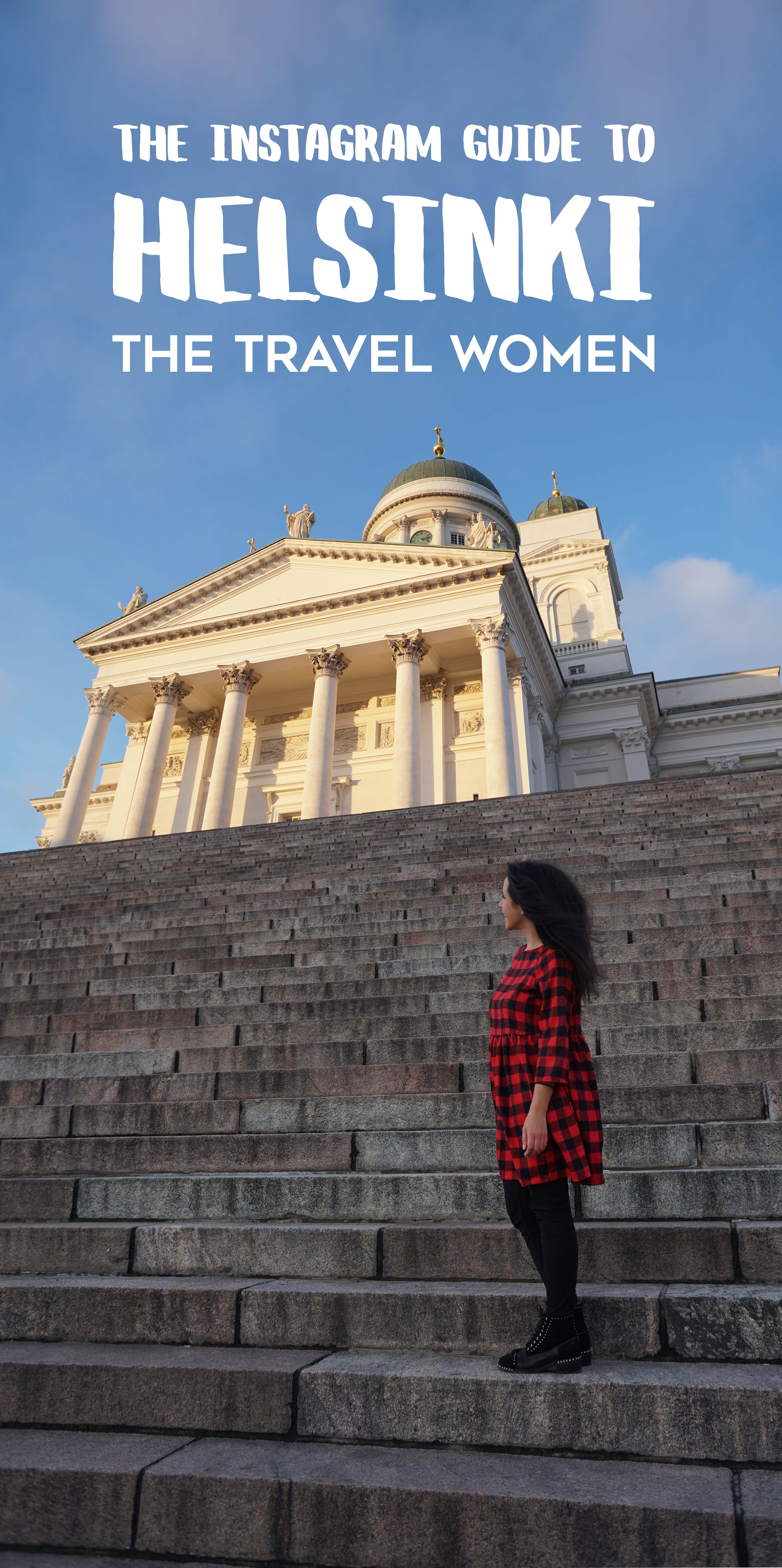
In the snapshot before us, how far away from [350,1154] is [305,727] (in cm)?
2674

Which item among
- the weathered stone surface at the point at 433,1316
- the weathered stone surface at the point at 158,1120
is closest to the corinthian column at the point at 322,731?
the weathered stone surface at the point at 158,1120

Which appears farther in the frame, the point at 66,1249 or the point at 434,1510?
the point at 66,1249

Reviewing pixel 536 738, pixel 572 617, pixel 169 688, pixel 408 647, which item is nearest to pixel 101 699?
pixel 169 688

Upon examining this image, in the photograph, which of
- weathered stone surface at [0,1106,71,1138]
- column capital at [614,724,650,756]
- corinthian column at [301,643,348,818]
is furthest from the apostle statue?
weathered stone surface at [0,1106,71,1138]

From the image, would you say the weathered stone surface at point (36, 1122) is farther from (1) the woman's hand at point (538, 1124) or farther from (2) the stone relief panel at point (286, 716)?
(2) the stone relief panel at point (286, 716)

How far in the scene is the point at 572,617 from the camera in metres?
42.1

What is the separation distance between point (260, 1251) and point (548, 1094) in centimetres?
158

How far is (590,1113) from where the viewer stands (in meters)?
2.83

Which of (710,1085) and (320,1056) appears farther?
(320,1056)

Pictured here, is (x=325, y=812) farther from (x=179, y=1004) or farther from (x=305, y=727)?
(x=179, y=1004)

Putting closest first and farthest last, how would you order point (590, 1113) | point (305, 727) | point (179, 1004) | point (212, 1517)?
point (212, 1517), point (590, 1113), point (179, 1004), point (305, 727)

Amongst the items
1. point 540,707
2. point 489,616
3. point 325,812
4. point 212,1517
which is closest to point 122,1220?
point 212,1517

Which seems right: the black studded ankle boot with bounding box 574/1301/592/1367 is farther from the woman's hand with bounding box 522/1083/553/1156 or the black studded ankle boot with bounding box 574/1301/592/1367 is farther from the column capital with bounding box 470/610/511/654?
the column capital with bounding box 470/610/511/654

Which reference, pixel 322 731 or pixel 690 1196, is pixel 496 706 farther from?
pixel 690 1196
